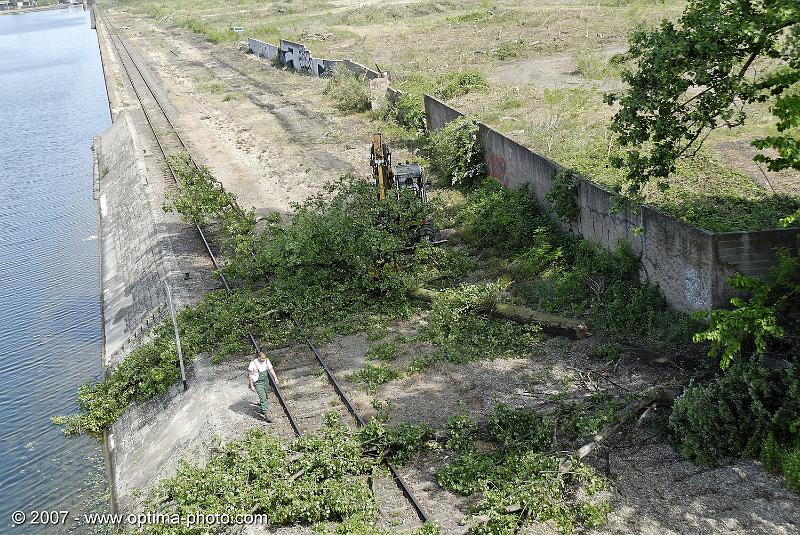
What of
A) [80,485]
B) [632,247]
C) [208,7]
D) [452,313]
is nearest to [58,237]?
[80,485]

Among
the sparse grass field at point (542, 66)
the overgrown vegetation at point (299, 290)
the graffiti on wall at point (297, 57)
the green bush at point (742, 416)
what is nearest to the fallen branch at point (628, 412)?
the green bush at point (742, 416)

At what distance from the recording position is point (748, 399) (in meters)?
13.0

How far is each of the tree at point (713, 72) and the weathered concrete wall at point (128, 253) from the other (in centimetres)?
1286

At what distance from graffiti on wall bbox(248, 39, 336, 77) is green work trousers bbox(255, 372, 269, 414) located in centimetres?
3426

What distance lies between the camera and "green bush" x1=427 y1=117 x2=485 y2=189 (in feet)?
88.1

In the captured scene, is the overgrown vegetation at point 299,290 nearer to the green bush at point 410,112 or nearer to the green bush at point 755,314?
the green bush at point 755,314

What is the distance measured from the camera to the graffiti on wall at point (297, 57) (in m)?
49.6

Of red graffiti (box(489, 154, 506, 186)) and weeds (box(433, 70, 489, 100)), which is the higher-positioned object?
weeds (box(433, 70, 489, 100))

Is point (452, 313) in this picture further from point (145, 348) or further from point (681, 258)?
point (145, 348)

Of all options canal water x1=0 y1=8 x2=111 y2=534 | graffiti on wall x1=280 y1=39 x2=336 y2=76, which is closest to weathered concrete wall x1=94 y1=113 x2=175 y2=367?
canal water x1=0 y1=8 x2=111 y2=534

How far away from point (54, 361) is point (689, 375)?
16.4m

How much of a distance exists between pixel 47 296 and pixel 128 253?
2887 mm

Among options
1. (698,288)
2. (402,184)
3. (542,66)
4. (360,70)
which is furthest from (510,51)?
(698,288)

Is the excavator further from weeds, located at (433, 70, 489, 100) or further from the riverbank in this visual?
the riverbank
